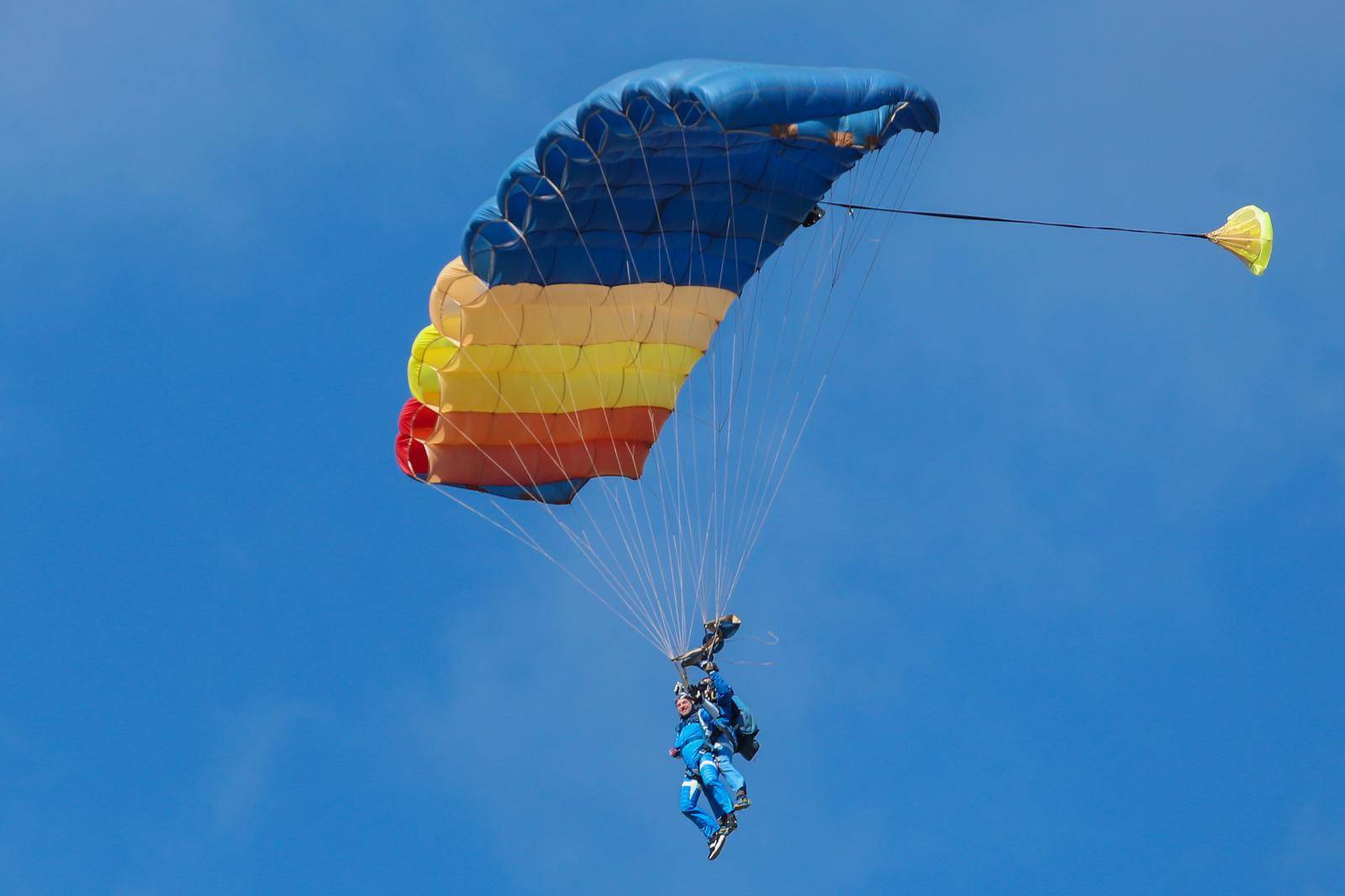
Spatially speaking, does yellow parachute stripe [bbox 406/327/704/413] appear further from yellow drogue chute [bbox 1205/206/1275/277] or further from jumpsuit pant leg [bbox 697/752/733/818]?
yellow drogue chute [bbox 1205/206/1275/277]

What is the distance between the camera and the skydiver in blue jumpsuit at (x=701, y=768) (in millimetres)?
18703

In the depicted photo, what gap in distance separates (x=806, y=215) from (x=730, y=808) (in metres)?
5.18

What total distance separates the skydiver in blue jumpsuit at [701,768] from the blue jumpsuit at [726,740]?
0.05 m

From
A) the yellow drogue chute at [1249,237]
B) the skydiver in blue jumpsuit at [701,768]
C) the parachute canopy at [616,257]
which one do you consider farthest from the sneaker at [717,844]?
the yellow drogue chute at [1249,237]

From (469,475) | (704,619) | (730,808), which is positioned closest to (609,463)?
(469,475)

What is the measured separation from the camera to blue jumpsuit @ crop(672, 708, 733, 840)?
18.7 m

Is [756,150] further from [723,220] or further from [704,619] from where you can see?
[704,619]

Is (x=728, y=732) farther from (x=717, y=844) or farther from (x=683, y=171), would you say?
(x=683, y=171)

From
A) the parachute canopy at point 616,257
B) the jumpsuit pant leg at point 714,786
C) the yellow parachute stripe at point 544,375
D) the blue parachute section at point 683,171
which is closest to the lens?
the blue parachute section at point 683,171

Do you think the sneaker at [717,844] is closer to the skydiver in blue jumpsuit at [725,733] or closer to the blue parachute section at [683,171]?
the skydiver in blue jumpsuit at [725,733]

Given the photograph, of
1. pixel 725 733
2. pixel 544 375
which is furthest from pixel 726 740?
pixel 544 375

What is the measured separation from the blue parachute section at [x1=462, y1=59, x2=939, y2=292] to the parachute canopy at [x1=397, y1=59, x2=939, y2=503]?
0.06 ft

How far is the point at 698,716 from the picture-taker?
1903 centimetres

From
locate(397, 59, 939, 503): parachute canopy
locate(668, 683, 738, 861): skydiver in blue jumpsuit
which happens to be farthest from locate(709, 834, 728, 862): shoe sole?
locate(397, 59, 939, 503): parachute canopy
